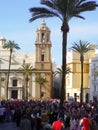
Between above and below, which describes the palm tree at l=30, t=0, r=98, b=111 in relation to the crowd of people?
above

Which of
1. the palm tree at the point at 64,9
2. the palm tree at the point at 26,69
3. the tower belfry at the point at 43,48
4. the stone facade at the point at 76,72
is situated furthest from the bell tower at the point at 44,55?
the palm tree at the point at 64,9

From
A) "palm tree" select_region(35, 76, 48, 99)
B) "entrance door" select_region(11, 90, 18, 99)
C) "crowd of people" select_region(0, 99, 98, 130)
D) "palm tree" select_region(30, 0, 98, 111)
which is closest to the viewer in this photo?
"crowd of people" select_region(0, 99, 98, 130)

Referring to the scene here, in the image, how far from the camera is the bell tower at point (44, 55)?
107 meters

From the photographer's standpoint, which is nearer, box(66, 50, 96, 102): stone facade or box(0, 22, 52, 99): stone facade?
box(66, 50, 96, 102): stone facade

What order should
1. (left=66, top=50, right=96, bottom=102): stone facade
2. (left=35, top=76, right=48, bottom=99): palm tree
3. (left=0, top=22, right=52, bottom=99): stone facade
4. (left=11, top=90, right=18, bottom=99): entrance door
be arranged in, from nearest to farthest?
(left=66, top=50, right=96, bottom=102): stone facade, (left=35, top=76, right=48, bottom=99): palm tree, (left=0, top=22, right=52, bottom=99): stone facade, (left=11, top=90, right=18, bottom=99): entrance door

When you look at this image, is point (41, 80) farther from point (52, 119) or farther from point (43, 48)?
point (52, 119)

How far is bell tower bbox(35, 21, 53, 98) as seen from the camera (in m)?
107

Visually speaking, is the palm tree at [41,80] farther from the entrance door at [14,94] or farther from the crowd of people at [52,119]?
the crowd of people at [52,119]

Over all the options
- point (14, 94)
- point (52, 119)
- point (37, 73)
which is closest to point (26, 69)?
point (37, 73)

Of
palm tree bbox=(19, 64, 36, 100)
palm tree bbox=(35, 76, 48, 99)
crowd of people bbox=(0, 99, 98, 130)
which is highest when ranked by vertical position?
palm tree bbox=(19, 64, 36, 100)

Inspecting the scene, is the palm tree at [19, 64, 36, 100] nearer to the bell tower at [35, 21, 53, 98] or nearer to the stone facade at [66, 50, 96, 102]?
the bell tower at [35, 21, 53, 98]

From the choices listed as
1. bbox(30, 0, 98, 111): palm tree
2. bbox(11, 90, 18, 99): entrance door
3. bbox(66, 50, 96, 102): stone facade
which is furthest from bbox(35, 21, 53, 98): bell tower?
bbox(30, 0, 98, 111): palm tree

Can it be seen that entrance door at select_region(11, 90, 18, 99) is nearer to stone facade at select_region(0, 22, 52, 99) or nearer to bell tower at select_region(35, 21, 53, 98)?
stone facade at select_region(0, 22, 52, 99)

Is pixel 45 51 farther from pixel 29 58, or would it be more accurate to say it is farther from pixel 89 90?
pixel 89 90
